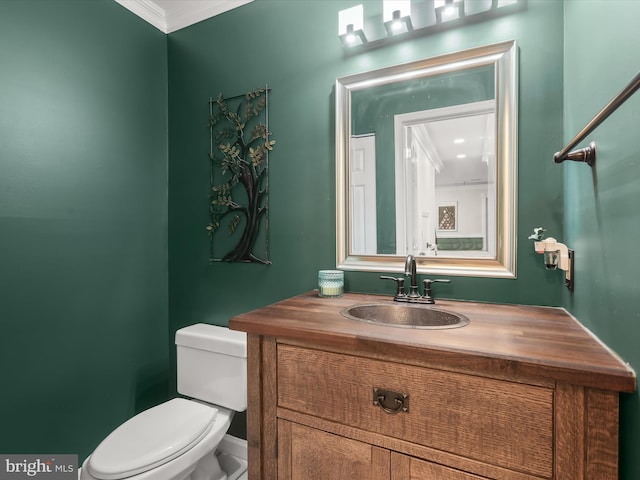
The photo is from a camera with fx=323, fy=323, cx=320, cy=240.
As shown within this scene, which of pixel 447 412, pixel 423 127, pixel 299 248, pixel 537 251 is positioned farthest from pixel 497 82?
pixel 447 412

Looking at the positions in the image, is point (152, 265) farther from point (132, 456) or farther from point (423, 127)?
point (423, 127)

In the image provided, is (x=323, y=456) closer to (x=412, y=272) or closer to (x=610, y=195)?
(x=412, y=272)

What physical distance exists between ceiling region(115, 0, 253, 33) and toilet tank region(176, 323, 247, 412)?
5.98 ft

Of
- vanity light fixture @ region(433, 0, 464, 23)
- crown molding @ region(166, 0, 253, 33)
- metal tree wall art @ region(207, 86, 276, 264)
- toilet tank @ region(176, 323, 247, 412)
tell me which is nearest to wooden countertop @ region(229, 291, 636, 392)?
toilet tank @ region(176, 323, 247, 412)

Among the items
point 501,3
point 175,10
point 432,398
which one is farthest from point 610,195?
point 175,10

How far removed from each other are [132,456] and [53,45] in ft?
5.91

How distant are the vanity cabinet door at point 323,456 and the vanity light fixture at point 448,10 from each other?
1578 millimetres

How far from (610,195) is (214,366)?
1641 mm

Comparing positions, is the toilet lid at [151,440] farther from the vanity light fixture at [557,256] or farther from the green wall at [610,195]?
the vanity light fixture at [557,256]

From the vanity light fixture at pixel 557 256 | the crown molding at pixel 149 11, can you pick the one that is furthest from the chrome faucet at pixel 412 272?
the crown molding at pixel 149 11

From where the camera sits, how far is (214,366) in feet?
5.24

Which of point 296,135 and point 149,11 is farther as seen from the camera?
point 149,11

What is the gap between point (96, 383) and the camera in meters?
1.66

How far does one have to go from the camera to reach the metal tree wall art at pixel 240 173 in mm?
1748
